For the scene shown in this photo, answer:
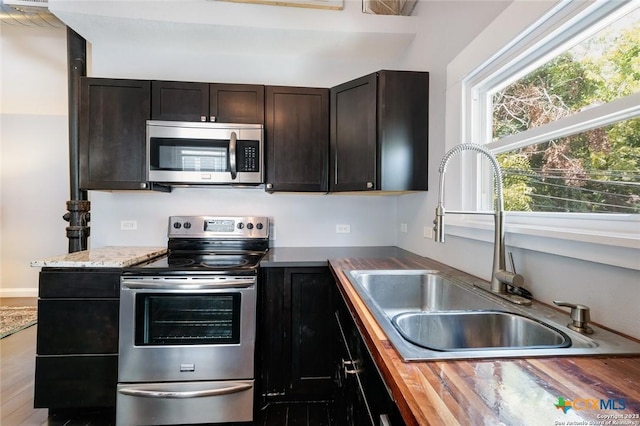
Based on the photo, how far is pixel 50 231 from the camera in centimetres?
389

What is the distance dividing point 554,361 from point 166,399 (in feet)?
6.19

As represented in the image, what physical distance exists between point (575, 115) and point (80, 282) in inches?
98.4

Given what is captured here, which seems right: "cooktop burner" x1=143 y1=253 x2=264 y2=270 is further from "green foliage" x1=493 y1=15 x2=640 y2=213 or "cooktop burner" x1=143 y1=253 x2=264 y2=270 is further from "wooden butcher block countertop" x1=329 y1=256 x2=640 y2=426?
"green foliage" x1=493 y1=15 x2=640 y2=213

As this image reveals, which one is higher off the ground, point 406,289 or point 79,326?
point 406,289

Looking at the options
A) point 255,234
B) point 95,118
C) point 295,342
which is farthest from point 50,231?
point 295,342

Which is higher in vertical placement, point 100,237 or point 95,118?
point 95,118

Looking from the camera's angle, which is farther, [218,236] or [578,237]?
[218,236]

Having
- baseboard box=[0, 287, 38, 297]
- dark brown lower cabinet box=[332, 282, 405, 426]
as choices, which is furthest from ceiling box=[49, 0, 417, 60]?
baseboard box=[0, 287, 38, 297]

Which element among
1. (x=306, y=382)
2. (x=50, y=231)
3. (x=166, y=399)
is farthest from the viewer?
(x=50, y=231)

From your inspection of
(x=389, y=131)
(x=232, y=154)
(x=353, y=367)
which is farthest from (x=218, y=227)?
(x=353, y=367)

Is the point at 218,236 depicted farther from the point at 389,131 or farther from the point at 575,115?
the point at 575,115

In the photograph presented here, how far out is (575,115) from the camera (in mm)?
1037

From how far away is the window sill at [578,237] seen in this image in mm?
797

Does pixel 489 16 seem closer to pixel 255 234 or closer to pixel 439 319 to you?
pixel 439 319
